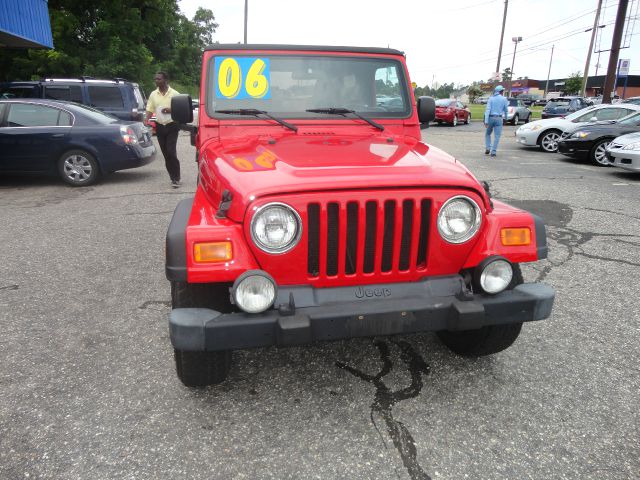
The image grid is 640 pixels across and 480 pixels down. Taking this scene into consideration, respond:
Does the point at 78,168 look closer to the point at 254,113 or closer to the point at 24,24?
the point at 254,113

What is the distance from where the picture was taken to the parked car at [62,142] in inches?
320

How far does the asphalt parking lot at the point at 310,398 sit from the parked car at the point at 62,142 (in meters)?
4.38

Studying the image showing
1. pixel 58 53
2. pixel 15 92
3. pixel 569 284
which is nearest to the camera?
pixel 569 284

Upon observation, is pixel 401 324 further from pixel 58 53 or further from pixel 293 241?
pixel 58 53

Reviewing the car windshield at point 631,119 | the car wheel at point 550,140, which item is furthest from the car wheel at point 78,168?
the car wheel at point 550,140

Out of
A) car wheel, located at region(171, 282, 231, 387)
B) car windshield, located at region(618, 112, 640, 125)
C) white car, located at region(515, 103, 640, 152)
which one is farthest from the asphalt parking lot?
white car, located at region(515, 103, 640, 152)

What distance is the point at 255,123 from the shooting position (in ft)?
11.4

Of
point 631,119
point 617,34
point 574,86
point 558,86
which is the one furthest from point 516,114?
point 558,86

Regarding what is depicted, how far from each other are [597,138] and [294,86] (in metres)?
10.4

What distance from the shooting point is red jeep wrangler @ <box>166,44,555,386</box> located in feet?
7.02

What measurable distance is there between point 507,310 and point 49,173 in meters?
8.37

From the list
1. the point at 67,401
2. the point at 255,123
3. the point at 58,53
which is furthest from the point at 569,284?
the point at 58,53

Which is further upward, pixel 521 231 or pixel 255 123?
pixel 255 123

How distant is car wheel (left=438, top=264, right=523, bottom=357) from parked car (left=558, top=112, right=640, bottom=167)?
10.1 meters
